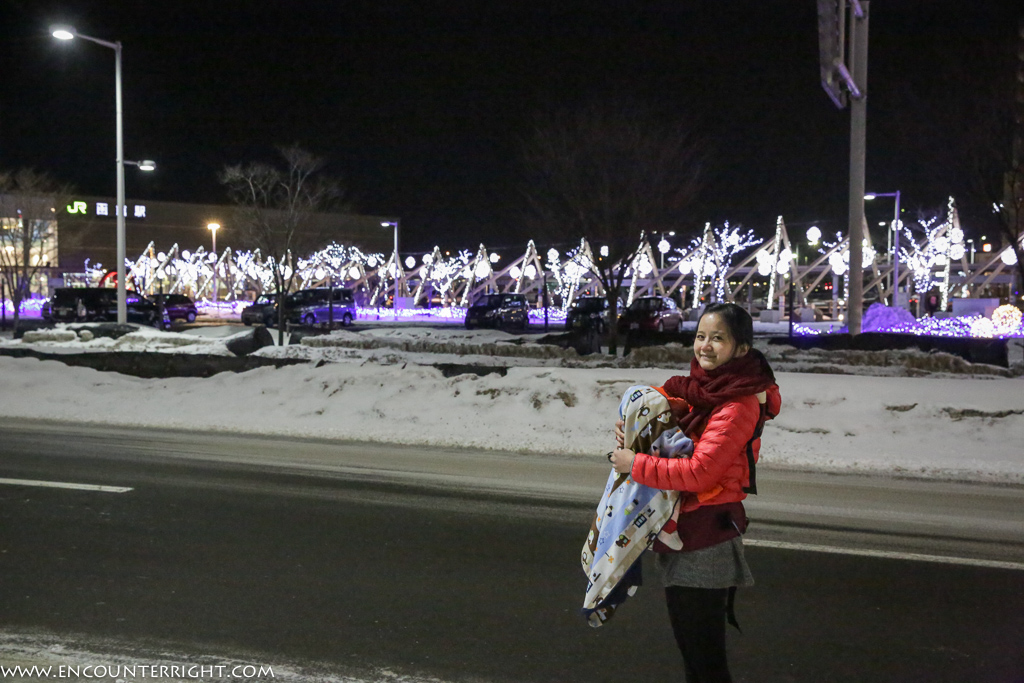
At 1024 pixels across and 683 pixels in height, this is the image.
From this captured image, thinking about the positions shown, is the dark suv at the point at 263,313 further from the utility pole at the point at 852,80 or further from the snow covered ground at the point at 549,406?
the utility pole at the point at 852,80

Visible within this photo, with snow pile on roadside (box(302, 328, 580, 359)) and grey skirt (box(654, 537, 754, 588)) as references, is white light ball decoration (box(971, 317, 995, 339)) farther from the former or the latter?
grey skirt (box(654, 537, 754, 588))

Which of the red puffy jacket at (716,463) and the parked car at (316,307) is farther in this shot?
the parked car at (316,307)

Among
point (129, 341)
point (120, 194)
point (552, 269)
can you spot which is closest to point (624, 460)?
point (129, 341)

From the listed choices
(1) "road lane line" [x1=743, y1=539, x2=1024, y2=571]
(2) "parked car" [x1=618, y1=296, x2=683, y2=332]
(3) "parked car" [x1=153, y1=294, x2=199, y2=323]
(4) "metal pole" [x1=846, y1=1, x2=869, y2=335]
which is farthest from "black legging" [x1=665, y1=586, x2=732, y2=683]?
(3) "parked car" [x1=153, y1=294, x2=199, y2=323]

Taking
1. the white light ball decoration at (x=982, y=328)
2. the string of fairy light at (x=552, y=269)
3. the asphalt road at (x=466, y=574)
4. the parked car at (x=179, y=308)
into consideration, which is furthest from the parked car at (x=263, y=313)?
the asphalt road at (x=466, y=574)

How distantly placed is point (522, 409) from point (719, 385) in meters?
9.20

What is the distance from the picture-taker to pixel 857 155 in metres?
17.8

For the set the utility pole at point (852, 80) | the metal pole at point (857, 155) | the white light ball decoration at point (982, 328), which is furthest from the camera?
the white light ball decoration at point (982, 328)

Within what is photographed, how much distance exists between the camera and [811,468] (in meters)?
9.50

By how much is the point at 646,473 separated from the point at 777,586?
3029 mm

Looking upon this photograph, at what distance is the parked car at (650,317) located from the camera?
110ft

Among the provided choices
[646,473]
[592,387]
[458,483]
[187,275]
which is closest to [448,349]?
[592,387]

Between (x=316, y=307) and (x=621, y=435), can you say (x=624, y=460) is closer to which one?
(x=621, y=435)

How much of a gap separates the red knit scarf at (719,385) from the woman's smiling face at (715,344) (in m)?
0.03
